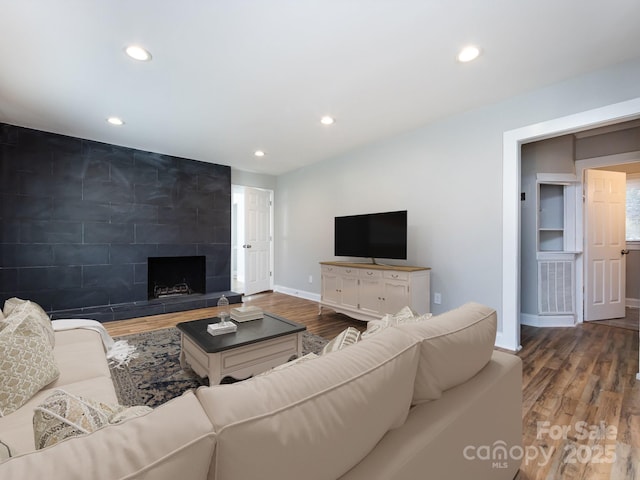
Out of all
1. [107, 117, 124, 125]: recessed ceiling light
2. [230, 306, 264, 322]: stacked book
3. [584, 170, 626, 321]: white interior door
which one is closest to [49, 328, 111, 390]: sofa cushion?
[230, 306, 264, 322]: stacked book

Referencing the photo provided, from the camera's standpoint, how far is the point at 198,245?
17.0 ft

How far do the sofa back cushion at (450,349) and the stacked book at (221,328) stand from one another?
5.48 ft

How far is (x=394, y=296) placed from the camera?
348cm

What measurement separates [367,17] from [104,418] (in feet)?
7.49

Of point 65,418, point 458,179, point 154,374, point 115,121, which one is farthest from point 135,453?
point 115,121

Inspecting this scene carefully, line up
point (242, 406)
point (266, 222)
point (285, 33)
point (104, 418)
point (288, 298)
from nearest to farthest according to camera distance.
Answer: point (242, 406), point (104, 418), point (285, 33), point (288, 298), point (266, 222)

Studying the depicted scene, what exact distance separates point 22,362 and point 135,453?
1.34 m

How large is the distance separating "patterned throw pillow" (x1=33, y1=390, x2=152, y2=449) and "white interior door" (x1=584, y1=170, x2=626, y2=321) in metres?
5.21

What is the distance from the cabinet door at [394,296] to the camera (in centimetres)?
337

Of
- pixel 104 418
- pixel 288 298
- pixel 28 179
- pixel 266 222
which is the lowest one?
pixel 288 298

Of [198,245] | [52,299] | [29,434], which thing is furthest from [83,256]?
[29,434]

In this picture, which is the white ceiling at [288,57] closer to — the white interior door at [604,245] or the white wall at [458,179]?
the white wall at [458,179]

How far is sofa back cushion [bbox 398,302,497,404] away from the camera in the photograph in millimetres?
958

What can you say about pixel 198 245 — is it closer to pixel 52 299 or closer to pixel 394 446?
pixel 52 299
